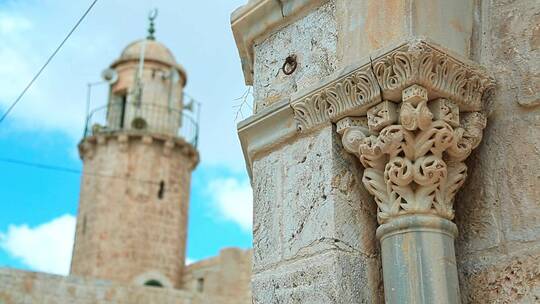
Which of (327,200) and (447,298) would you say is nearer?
(447,298)

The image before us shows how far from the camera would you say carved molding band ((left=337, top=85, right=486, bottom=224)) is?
248 cm

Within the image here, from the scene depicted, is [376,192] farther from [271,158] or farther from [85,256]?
[85,256]

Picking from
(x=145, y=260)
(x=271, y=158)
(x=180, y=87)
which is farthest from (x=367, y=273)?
(x=180, y=87)

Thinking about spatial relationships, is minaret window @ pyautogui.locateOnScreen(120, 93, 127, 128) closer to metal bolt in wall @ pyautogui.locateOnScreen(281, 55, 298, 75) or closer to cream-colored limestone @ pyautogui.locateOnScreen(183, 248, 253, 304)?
cream-colored limestone @ pyautogui.locateOnScreen(183, 248, 253, 304)

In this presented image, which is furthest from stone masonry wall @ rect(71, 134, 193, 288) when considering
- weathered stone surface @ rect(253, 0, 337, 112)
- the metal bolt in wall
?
the metal bolt in wall

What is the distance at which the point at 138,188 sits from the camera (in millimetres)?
21953

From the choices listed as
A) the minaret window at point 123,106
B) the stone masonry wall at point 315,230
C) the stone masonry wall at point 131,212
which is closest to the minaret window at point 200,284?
the stone masonry wall at point 131,212

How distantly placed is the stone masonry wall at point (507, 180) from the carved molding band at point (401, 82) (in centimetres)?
10

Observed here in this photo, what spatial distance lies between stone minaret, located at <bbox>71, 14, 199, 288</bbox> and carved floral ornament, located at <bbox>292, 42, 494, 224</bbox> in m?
19.2

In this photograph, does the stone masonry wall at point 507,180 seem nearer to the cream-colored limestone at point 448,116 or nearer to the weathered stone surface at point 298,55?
the cream-colored limestone at point 448,116

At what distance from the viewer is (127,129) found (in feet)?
74.4

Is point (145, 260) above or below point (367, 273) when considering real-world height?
above

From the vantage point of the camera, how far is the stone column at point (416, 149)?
2.41 meters

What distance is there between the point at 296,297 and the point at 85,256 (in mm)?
19760
